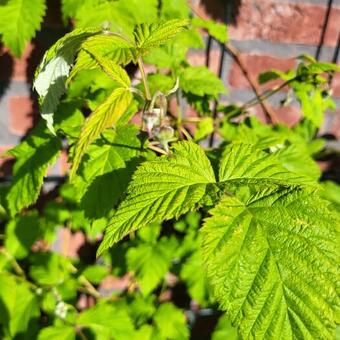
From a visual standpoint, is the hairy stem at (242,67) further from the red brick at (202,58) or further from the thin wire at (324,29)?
the thin wire at (324,29)

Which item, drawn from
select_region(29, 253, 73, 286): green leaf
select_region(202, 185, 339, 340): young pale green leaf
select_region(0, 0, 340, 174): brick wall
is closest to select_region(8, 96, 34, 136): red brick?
select_region(0, 0, 340, 174): brick wall

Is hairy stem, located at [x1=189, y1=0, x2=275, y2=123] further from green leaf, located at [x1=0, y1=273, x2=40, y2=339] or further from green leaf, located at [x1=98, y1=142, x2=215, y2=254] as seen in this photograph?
→ green leaf, located at [x1=0, y1=273, x2=40, y2=339]

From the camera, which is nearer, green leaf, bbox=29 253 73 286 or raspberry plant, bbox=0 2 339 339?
raspberry plant, bbox=0 2 339 339

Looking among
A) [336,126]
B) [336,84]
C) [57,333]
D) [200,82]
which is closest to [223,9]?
[200,82]

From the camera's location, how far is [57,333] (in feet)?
A: 3.09

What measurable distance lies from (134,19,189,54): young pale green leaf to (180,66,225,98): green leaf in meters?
0.29

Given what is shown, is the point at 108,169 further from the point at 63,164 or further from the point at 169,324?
the point at 169,324

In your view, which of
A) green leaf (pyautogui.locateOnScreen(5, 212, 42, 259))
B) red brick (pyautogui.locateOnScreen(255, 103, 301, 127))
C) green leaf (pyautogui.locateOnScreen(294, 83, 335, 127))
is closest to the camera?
green leaf (pyautogui.locateOnScreen(294, 83, 335, 127))

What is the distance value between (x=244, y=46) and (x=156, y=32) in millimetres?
591

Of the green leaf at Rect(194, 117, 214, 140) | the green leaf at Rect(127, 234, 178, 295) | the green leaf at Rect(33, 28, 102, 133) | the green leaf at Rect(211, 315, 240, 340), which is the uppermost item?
the green leaf at Rect(33, 28, 102, 133)

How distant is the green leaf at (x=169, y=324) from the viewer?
1072 millimetres

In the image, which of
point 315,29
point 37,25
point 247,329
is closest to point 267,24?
point 315,29

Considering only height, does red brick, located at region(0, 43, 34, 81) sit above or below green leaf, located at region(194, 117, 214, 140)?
above

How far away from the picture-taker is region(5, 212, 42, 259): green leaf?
1.04 meters
